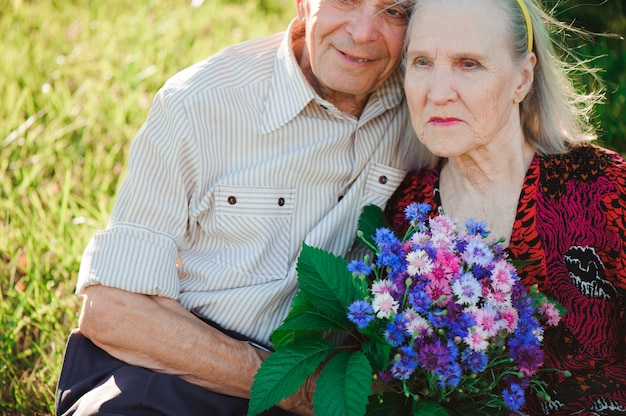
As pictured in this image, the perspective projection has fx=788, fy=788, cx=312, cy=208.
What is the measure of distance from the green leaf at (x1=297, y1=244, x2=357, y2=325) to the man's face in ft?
2.40

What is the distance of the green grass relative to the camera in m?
3.52

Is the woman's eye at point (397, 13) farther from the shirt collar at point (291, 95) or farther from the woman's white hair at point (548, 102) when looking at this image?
the shirt collar at point (291, 95)

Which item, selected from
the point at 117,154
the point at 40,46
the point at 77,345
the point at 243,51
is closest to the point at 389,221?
the point at 243,51

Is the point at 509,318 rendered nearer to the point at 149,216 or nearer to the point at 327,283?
the point at 327,283

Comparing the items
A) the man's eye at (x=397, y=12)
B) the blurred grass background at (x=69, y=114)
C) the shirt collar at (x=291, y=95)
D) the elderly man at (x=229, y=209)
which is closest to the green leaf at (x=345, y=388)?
the elderly man at (x=229, y=209)

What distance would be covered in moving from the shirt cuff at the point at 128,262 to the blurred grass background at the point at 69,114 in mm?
807

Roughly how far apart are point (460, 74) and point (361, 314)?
3.09 feet

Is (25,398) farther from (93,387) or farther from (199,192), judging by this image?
(199,192)

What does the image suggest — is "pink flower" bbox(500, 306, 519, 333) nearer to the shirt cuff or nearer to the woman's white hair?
the woman's white hair

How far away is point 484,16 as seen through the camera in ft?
8.52

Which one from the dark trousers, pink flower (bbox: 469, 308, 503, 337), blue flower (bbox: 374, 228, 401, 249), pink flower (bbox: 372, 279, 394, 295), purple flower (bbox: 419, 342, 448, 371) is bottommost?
the dark trousers

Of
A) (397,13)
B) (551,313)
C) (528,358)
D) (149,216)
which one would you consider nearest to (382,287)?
(528,358)

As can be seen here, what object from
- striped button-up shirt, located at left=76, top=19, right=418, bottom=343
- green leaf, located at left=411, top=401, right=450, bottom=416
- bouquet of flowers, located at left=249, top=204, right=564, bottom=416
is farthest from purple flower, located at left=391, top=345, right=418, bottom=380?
striped button-up shirt, located at left=76, top=19, right=418, bottom=343

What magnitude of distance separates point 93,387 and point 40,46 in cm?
324
